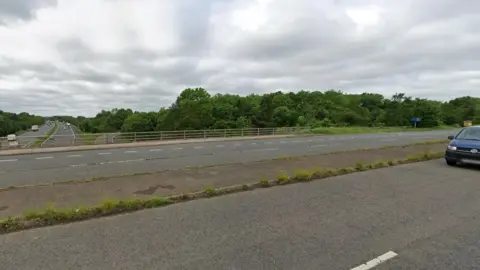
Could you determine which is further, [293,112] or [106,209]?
[293,112]

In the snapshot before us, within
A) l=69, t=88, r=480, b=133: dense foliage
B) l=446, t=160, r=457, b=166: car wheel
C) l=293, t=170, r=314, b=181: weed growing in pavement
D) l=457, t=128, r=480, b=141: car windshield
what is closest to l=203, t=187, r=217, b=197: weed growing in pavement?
l=293, t=170, r=314, b=181: weed growing in pavement

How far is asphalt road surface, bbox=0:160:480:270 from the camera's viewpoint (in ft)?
11.1

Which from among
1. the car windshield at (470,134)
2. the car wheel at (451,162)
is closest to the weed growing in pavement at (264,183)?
the car wheel at (451,162)

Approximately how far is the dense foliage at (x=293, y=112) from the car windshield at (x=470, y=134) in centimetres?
5068

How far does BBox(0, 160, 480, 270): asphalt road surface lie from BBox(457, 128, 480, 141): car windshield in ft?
19.1

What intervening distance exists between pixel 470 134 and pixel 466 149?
1329 mm

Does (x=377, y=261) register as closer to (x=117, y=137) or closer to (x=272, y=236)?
(x=272, y=236)

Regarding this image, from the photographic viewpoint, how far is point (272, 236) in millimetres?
4086

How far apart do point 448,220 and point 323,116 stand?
74.5m

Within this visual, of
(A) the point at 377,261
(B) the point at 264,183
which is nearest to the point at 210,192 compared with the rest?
(B) the point at 264,183

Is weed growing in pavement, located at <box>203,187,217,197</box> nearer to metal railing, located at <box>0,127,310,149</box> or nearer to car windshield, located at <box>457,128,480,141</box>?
car windshield, located at <box>457,128,480,141</box>

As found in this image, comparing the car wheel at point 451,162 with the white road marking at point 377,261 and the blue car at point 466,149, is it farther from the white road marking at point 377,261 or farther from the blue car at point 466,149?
the white road marking at point 377,261

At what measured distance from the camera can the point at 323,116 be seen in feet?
252

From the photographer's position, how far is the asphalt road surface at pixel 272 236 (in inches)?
133
